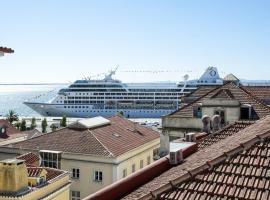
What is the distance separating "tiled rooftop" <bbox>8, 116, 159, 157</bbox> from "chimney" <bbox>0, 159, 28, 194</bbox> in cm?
1155

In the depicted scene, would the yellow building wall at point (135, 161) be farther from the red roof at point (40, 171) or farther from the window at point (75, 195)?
the red roof at point (40, 171)

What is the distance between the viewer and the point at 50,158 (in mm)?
28844

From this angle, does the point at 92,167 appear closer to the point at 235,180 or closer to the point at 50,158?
the point at 50,158

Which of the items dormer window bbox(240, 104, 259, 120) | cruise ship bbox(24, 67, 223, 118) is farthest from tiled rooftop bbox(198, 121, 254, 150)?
cruise ship bbox(24, 67, 223, 118)

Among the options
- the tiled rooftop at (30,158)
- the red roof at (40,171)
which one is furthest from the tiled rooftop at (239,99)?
the red roof at (40,171)

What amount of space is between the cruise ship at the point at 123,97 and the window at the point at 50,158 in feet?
335

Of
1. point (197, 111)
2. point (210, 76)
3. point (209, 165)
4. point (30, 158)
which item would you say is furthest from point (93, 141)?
point (210, 76)

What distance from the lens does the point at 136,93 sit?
134 metres

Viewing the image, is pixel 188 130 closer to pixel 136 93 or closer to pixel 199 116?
pixel 199 116

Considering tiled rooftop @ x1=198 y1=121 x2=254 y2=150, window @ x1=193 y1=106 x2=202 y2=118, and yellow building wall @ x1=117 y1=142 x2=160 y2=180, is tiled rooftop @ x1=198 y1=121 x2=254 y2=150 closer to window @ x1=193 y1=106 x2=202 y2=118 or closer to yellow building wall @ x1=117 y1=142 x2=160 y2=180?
yellow building wall @ x1=117 y1=142 x2=160 y2=180

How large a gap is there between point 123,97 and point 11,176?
11690 centimetres

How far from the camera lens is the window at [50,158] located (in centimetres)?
2811

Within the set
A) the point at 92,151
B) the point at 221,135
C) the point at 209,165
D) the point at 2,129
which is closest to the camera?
the point at 209,165

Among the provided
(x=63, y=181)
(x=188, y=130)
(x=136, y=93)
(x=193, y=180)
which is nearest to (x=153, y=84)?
(x=136, y=93)
